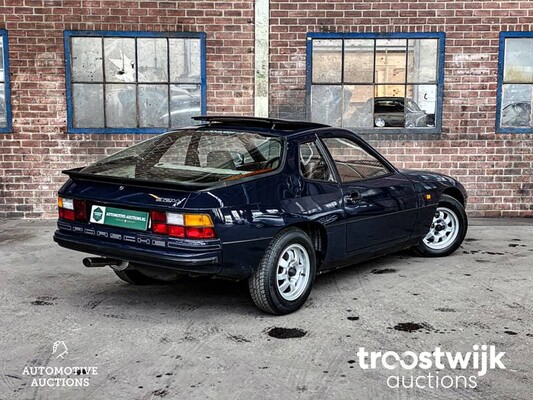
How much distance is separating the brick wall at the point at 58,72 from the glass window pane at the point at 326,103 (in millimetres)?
934

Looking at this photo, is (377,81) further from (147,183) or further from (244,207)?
(147,183)

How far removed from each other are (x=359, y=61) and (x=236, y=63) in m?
1.77

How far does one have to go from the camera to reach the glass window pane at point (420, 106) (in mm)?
9188

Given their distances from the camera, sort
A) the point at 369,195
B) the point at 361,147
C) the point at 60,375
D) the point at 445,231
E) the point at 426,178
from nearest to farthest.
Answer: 1. the point at 60,375
2. the point at 369,195
3. the point at 361,147
4. the point at 426,178
5. the point at 445,231

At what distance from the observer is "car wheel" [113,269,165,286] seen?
553cm

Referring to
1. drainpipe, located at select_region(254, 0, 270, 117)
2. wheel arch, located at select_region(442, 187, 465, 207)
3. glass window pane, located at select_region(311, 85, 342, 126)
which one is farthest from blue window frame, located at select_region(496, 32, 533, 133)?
drainpipe, located at select_region(254, 0, 270, 117)

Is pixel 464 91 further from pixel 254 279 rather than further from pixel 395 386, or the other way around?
pixel 395 386

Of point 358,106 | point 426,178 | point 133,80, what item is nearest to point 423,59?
point 358,106

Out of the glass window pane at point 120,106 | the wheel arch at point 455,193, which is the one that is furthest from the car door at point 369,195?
the glass window pane at point 120,106

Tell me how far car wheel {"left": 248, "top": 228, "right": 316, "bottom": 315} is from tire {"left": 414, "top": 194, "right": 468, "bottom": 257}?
83.5 inches

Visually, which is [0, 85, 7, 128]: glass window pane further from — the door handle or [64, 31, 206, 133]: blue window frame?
the door handle

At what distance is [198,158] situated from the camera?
16.6ft

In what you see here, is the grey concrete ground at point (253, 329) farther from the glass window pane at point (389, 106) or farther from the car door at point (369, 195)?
the glass window pane at point (389, 106)

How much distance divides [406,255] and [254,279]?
9.01 feet
